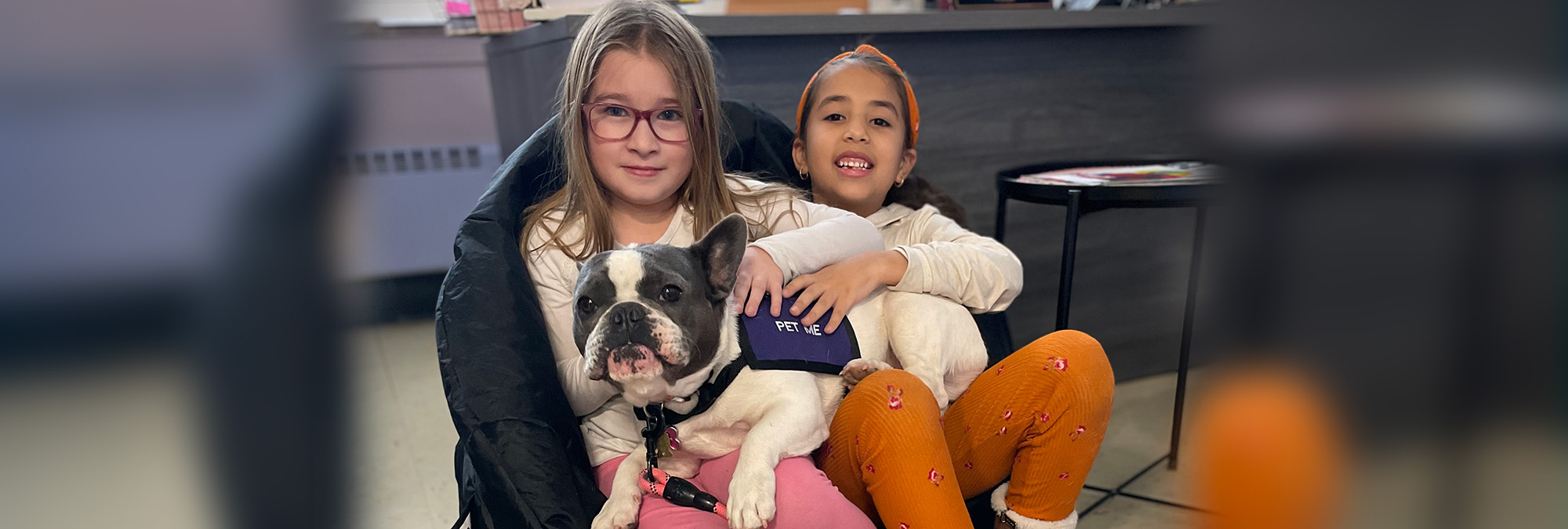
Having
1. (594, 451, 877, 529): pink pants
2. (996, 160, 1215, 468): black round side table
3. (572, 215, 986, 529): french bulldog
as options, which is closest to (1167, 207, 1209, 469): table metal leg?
(996, 160, 1215, 468): black round side table

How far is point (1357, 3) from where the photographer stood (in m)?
0.38

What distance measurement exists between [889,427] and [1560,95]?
0.58 metres

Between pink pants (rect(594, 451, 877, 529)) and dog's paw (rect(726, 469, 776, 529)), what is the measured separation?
2cm

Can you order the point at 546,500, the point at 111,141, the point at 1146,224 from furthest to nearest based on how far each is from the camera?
the point at 1146,224
the point at 546,500
the point at 111,141

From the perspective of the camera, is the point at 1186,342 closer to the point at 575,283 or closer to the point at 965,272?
the point at 965,272

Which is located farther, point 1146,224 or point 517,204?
point 1146,224

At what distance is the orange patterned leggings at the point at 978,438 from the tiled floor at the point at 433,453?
24.6 inches

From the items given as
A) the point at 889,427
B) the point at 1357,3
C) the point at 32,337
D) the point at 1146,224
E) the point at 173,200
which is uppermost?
the point at 1357,3

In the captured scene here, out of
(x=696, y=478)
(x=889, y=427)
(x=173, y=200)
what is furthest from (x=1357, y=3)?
(x=173, y=200)

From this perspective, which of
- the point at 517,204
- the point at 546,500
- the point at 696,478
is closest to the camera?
the point at 546,500

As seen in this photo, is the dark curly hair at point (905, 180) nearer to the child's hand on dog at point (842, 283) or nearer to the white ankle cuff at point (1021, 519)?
the child's hand on dog at point (842, 283)

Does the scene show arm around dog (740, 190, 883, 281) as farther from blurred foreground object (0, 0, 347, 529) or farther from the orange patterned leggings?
blurred foreground object (0, 0, 347, 529)

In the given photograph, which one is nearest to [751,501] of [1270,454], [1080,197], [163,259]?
[1270,454]

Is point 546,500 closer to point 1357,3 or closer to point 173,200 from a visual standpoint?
point 173,200
